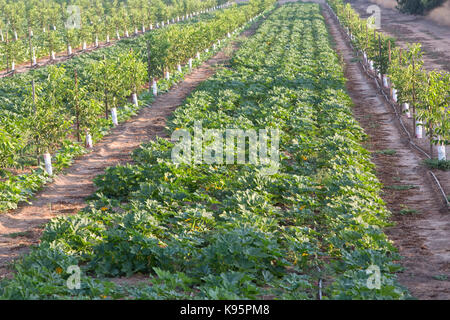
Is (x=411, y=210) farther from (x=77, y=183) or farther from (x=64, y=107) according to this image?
(x=64, y=107)

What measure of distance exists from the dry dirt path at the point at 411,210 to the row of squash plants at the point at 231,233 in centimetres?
62

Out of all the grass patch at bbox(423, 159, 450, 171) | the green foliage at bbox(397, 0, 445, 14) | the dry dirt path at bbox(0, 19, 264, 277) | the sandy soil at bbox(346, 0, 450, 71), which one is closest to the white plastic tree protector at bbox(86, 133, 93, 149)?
the dry dirt path at bbox(0, 19, 264, 277)

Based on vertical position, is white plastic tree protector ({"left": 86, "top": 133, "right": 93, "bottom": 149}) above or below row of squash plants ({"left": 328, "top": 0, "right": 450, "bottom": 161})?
below

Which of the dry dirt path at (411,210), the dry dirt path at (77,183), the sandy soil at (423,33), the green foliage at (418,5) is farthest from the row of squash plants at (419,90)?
the green foliage at (418,5)

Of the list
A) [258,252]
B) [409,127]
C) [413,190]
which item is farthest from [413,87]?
[258,252]

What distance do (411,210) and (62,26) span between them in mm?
56047

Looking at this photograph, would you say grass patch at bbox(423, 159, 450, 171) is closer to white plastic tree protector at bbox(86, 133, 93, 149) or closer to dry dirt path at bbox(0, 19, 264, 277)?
dry dirt path at bbox(0, 19, 264, 277)

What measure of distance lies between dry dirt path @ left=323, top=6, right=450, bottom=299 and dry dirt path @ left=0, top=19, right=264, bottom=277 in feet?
26.5

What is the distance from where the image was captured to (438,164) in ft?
54.5

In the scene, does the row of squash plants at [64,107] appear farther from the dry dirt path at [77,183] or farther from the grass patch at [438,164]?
the grass patch at [438,164]

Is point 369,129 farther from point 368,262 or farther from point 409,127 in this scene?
point 368,262

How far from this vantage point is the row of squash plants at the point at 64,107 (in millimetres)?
15707

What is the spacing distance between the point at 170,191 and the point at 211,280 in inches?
184

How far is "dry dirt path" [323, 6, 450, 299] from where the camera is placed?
9.80m
